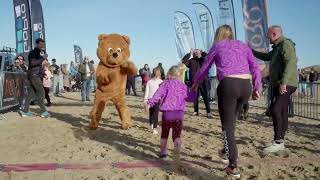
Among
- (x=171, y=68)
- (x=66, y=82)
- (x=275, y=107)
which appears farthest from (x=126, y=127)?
(x=66, y=82)

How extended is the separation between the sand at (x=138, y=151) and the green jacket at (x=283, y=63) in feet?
3.58

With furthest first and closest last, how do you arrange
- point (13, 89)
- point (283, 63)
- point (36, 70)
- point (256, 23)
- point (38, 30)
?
point (38, 30) → point (256, 23) → point (13, 89) → point (36, 70) → point (283, 63)

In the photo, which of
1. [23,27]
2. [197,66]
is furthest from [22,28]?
[197,66]

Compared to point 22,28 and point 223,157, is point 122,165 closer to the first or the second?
point 223,157

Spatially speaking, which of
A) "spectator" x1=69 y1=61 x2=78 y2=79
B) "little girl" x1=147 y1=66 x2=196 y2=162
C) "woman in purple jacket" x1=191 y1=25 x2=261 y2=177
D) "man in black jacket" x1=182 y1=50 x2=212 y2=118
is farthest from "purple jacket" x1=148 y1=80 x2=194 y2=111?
"spectator" x1=69 y1=61 x2=78 y2=79

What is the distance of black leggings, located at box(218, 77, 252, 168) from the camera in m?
5.13

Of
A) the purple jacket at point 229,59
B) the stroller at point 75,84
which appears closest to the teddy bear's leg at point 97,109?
the purple jacket at point 229,59

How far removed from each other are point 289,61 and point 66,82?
77.9 feet

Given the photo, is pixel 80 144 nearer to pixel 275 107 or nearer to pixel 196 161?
pixel 196 161

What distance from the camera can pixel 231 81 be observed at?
5137mm

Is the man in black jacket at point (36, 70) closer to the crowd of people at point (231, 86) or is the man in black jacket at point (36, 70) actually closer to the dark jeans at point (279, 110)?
the crowd of people at point (231, 86)

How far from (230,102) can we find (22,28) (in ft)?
47.5

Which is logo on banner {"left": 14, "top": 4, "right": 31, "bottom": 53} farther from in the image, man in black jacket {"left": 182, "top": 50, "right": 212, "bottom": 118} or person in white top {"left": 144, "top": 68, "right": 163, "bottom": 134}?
person in white top {"left": 144, "top": 68, "right": 163, "bottom": 134}

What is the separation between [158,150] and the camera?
277 inches
